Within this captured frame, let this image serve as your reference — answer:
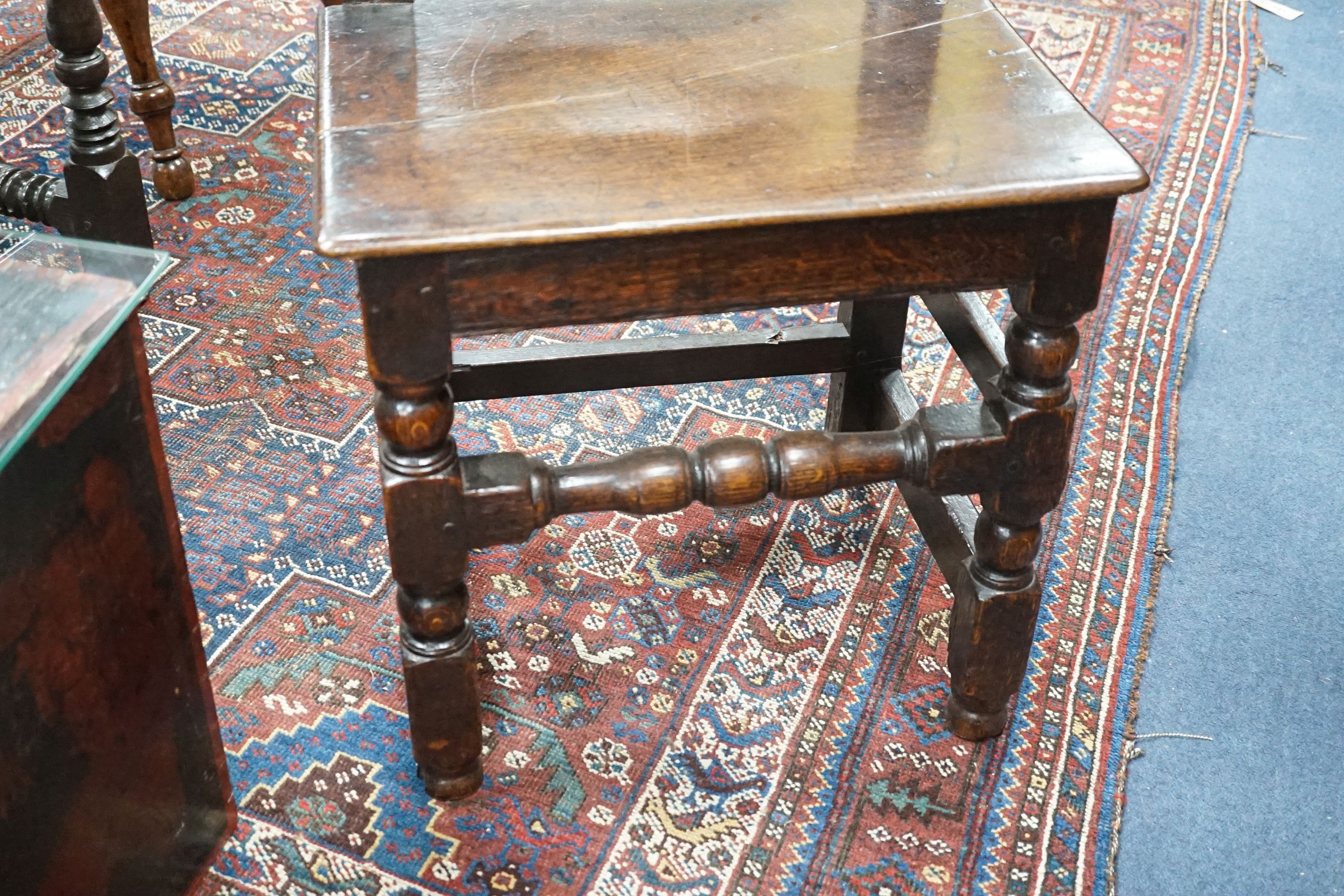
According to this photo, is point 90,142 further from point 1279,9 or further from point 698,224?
point 1279,9

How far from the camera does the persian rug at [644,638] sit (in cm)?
161

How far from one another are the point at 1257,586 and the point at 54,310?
173 cm

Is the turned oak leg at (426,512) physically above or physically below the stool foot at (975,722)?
above

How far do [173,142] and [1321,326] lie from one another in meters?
2.44

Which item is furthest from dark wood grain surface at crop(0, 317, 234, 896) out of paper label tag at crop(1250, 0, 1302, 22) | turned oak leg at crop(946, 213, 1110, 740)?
paper label tag at crop(1250, 0, 1302, 22)

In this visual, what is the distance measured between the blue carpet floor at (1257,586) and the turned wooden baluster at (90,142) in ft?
6.28

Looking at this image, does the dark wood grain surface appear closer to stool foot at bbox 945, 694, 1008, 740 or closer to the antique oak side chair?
the antique oak side chair

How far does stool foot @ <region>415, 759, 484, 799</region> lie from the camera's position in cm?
163

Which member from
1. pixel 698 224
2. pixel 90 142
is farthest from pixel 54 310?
pixel 90 142

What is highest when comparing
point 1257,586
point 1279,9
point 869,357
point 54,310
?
point 54,310

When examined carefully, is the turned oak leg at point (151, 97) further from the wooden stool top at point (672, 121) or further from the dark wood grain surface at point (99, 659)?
the dark wood grain surface at point (99, 659)

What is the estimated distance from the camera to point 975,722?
1.74m

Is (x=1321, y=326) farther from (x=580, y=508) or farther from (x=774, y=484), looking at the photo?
(x=580, y=508)

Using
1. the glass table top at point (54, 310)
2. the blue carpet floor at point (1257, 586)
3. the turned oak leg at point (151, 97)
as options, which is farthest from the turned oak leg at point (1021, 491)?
the turned oak leg at point (151, 97)
